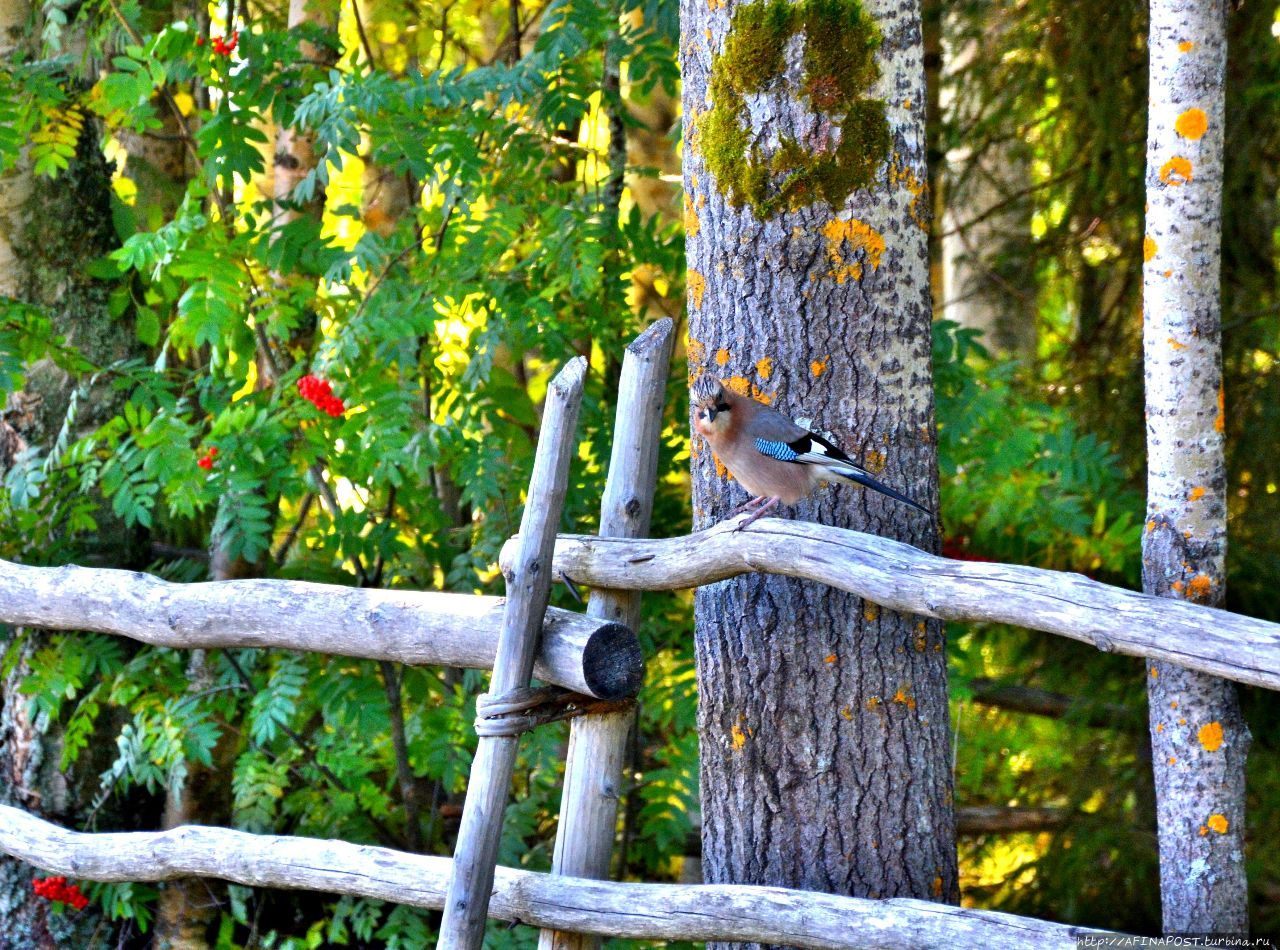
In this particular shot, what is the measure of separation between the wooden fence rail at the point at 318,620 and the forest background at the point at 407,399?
497 millimetres

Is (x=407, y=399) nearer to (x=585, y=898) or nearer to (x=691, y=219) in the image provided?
(x=691, y=219)

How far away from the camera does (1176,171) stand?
9.06ft

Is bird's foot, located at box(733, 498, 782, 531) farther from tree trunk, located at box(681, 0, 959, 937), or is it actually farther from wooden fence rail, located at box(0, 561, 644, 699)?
wooden fence rail, located at box(0, 561, 644, 699)

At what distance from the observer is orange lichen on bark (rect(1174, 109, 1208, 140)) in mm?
2732

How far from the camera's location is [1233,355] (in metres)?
5.07

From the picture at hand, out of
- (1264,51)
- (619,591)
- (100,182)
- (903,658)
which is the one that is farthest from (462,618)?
(1264,51)

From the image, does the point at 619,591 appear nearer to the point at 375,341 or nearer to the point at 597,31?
the point at 375,341

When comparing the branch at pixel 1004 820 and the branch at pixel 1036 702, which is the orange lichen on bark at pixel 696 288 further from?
the branch at pixel 1004 820

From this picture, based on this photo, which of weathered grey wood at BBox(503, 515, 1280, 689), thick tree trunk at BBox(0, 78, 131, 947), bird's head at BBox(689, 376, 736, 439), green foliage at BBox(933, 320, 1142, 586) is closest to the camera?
weathered grey wood at BBox(503, 515, 1280, 689)

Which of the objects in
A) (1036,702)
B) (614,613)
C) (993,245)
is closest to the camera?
(614,613)

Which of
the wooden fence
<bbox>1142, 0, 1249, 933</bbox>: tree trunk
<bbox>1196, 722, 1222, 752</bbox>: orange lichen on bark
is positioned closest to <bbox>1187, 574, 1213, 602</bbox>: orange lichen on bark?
<bbox>1142, 0, 1249, 933</bbox>: tree trunk

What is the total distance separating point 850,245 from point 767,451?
1.81ft

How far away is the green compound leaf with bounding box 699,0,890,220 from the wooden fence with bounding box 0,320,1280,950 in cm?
44

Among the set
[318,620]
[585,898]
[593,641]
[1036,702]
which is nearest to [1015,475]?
[1036,702]
